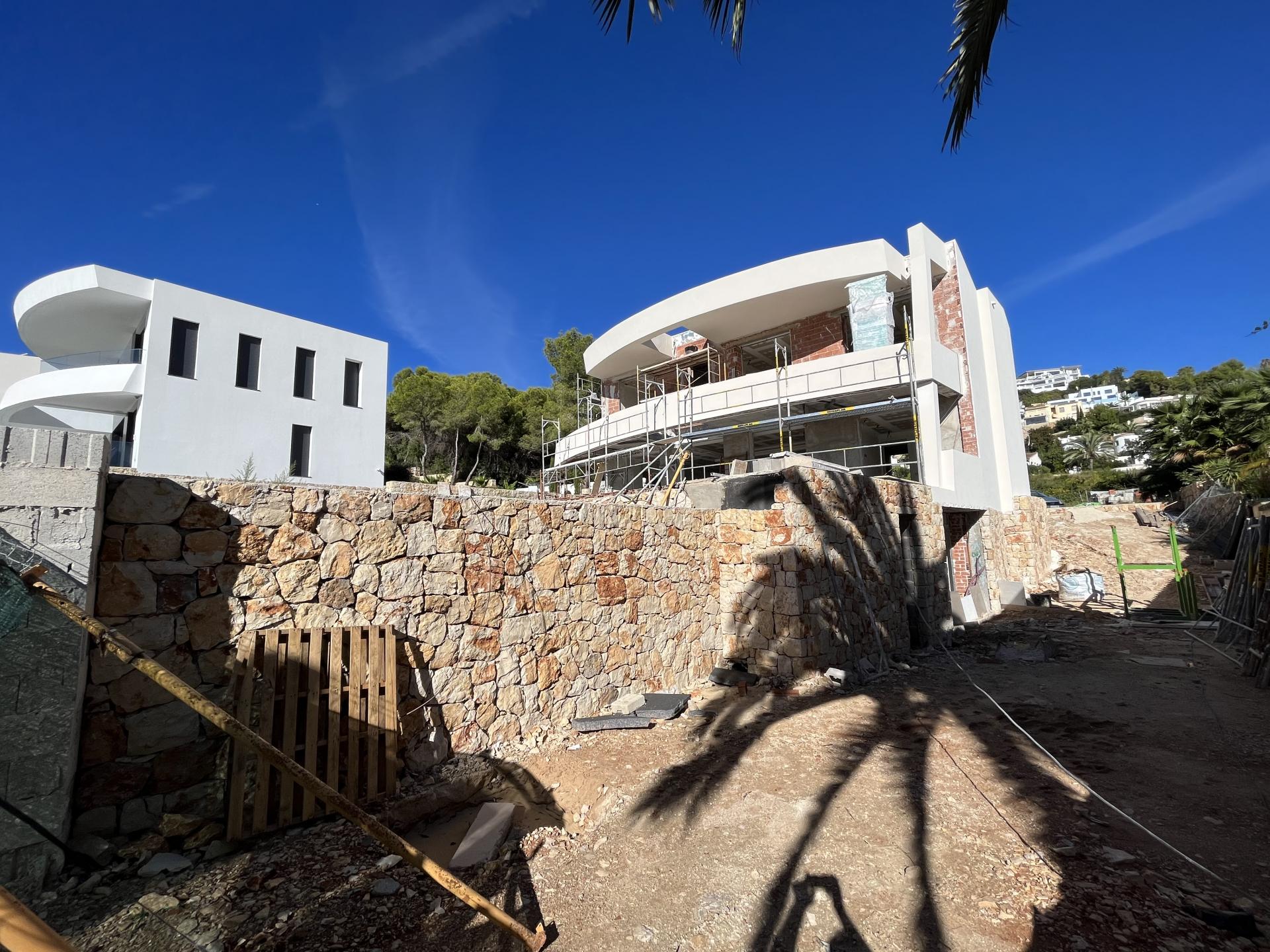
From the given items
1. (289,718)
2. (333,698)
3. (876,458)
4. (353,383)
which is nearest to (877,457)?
(876,458)

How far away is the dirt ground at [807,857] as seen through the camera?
276 cm

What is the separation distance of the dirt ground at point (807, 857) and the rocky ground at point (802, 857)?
1 centimetres

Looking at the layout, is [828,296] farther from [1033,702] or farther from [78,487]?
[78,487]

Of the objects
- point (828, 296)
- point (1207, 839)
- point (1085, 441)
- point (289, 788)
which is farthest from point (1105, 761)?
point (1085, 441)

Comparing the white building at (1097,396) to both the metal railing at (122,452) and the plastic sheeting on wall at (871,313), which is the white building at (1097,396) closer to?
the plastic sheeting on wall at (871,313)

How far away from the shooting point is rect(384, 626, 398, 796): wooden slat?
13.2 feet

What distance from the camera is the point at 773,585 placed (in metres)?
7.56

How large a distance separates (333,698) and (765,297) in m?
14.2

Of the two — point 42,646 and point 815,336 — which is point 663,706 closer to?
point 42,646

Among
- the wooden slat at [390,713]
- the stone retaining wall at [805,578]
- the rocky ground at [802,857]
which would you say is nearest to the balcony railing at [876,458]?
the stone retaining wall at [805,578]

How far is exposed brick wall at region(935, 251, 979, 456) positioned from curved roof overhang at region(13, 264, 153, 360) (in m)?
21.0

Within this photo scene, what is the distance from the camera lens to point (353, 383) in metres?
19.0

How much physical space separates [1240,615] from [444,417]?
24905mm

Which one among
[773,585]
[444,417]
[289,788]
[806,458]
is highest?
[444,417]
